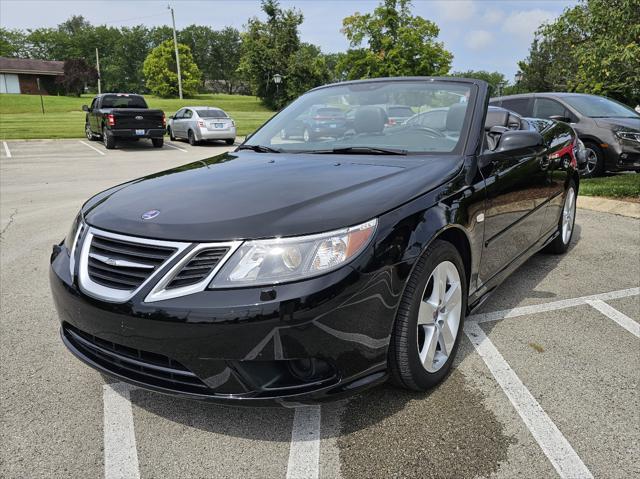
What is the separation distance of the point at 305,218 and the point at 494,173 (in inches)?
59.8

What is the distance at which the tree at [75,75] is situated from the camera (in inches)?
2739

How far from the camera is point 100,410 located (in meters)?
2.56

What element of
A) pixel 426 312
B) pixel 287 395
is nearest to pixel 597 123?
pixel 426 312

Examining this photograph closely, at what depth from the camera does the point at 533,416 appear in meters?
2.45

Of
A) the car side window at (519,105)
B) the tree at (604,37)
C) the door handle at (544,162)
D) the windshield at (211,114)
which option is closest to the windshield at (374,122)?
the door handle at (544,162)

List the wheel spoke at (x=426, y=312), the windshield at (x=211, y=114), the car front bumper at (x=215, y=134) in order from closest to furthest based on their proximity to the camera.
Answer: the wheel spoke at (x=426, y=312)
the car front bumper at (x=215, y=134)
the windshield at (x=211, y=114)

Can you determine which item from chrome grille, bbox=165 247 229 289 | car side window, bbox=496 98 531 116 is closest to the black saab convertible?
chrome grille, bbox=165 247 229 289

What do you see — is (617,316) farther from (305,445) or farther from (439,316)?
(305,445)

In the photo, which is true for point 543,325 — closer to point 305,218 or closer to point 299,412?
point 299,412

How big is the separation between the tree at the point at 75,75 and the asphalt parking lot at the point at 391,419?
7559 cm

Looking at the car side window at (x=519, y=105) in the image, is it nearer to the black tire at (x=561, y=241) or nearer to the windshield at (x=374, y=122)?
the black tire at (x=561, y=241)

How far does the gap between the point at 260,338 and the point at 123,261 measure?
691 millimetres

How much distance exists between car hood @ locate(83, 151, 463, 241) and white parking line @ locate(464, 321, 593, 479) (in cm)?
111

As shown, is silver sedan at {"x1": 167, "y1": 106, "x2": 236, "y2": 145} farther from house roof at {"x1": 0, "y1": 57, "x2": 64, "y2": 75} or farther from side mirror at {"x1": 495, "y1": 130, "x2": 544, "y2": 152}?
house roof at {"x1": 0, "y1": 57, "x2": 64, "y2": 75}
